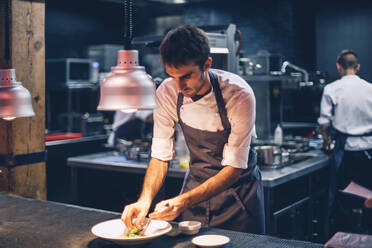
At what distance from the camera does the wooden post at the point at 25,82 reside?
3.15 m

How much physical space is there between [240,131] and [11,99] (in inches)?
45.4

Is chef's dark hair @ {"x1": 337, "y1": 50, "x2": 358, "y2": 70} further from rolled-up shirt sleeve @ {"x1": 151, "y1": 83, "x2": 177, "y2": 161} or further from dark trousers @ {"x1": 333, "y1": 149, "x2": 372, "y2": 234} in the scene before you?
rolled-up shirt sleeve @ {"x1": 151, "y1": 83, "x2": 177, "y2": 161}

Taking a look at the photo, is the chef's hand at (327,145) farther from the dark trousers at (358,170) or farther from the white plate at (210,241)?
the white plate at (210,241)

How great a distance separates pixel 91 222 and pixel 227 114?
0.91 meters

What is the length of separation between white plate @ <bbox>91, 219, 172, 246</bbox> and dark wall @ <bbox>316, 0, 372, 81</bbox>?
6.21 m

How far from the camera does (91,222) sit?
2.21 metres

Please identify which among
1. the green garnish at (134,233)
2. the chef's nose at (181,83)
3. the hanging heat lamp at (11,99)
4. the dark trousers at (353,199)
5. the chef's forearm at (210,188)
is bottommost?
the dark trousers at (353,199)

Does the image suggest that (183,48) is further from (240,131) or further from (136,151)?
(136,151)

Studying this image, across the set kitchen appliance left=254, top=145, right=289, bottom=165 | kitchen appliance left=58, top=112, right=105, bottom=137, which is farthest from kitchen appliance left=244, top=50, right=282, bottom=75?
kitchen appliance left=58, top=112, right=105, bottom=137

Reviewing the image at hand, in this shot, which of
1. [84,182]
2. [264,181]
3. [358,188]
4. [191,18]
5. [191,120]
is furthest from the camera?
Result: [191,18]

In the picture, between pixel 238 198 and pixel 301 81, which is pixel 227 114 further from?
pixel 301 81

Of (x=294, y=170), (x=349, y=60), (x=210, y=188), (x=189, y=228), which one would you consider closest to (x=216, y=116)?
(x=210, y=188)

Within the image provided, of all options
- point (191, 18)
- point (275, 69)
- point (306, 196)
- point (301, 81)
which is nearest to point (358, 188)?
point (306, 196)

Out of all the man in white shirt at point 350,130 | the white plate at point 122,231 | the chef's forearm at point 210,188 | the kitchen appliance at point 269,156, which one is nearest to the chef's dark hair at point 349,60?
the man in white shirt at point 350,130
